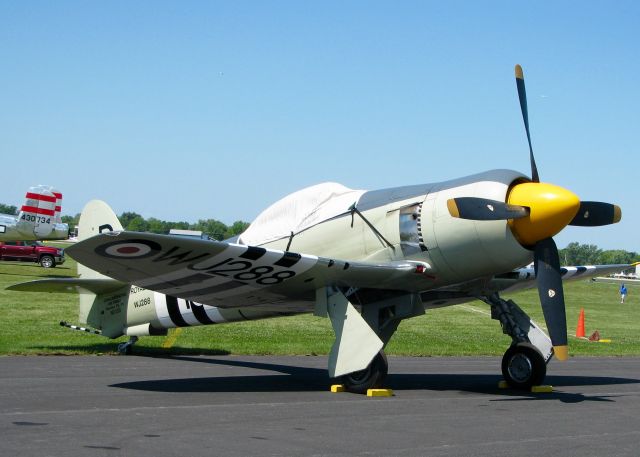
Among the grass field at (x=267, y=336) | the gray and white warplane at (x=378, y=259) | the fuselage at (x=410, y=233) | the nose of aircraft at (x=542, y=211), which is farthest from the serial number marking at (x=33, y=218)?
the nose of aircraft at (x=542, y=211)

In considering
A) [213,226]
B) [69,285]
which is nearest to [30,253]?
[69,285]

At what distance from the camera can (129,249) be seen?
995 cm

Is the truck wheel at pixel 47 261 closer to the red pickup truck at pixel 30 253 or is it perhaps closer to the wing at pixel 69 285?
the red pickup truck at pixel 30 253

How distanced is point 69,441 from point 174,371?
667 centimetres

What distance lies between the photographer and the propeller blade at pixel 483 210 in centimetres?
1047

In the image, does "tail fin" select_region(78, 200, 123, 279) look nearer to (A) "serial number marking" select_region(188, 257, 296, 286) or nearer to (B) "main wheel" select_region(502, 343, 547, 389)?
(A) "serial number marking" select_region(188, 257, 296, 286)

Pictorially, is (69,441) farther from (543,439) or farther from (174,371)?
(174,371)

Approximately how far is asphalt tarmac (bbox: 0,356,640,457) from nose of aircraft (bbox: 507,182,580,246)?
2.24m

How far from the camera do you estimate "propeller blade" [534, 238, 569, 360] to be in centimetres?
1088

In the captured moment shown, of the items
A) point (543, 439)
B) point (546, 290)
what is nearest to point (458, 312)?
point (546, 290)

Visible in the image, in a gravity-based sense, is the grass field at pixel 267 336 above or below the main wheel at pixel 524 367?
below

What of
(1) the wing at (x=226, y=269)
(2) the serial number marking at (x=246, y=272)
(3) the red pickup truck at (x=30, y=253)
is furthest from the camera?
(3) the red pickup truck at (x=30, y=253)

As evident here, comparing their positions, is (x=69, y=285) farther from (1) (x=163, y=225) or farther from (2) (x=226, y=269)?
(1) (x=163, y=225)

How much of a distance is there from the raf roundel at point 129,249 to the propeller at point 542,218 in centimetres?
387
